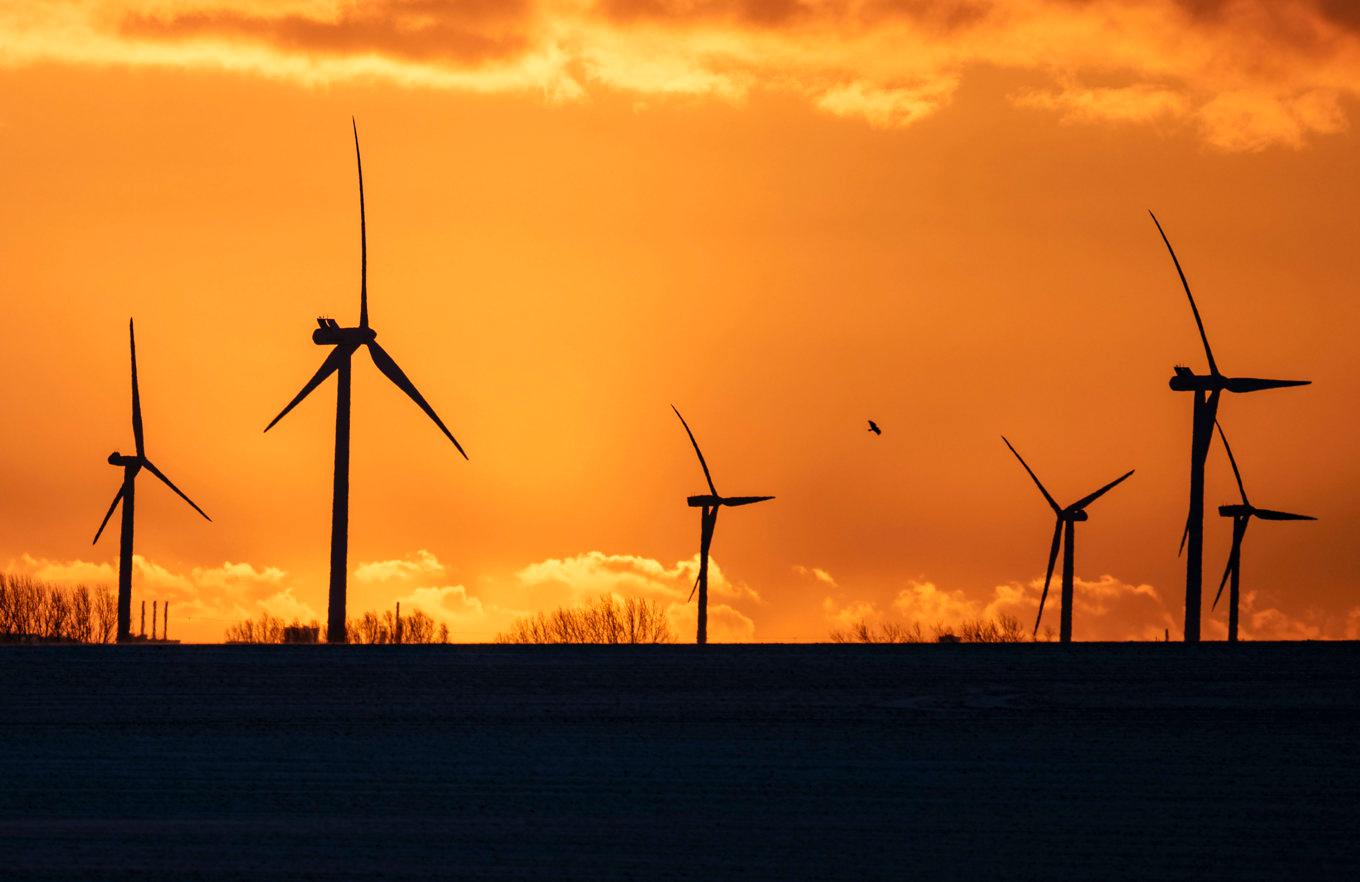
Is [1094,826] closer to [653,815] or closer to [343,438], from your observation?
[653,815]

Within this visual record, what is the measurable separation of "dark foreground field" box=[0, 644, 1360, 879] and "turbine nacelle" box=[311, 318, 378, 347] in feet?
209

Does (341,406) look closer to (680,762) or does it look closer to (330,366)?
(330,366)

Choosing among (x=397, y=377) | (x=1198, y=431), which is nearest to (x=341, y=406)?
(x=397, y=377)

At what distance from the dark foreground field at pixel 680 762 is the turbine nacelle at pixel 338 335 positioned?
209 ft

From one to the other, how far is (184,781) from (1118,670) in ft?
102

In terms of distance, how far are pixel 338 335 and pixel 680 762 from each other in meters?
91.1

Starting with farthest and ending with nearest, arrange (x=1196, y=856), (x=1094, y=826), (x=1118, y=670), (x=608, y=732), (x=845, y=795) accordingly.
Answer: (x=1118, y=670) < (x=608, y=732) < (x=845, y=795) < (x=1094, y=826) < (x=1196, y=856)

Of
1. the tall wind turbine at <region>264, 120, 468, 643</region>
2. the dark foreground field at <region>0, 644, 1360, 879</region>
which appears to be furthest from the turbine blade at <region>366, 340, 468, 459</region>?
the dark foreground field at <region>0, 644, 1360, 879</region>

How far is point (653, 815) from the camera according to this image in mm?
43094

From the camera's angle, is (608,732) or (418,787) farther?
(608,732)

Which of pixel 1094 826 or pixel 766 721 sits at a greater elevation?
pixel 766 721

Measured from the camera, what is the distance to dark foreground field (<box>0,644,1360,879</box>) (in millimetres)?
38469

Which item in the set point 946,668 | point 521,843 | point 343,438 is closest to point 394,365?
point 343,438

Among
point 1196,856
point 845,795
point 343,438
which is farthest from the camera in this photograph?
point 343,438
